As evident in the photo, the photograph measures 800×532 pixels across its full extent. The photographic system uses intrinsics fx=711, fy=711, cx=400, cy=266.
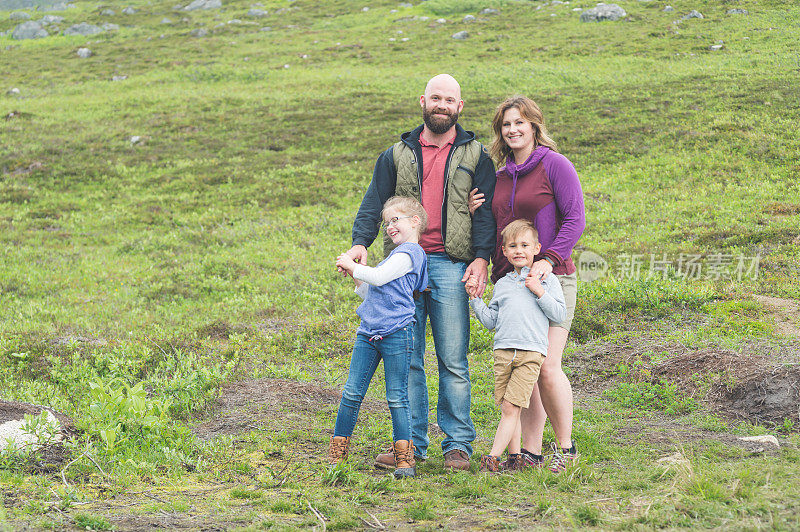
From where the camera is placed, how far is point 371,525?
4.05m

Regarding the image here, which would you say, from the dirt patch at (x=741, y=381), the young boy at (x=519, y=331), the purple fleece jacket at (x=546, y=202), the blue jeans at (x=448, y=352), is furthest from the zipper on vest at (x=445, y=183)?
A: the dirt patch at (x=741, y=381)

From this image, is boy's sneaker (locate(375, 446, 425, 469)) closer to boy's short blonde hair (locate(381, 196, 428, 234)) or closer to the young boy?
the young boy

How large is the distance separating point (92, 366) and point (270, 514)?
5.46m

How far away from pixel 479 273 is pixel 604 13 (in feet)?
127

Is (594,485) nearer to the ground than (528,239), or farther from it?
nearer to the ground

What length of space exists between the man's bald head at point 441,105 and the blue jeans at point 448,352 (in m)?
1.01

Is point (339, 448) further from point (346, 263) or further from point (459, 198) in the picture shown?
point (459, 198)

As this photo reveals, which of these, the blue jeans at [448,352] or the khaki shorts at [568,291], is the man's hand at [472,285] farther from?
the khaki shorts at [568,291]

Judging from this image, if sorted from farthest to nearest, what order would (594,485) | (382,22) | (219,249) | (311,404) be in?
(382,22)
(219,249)
(311,404)
(594,485)

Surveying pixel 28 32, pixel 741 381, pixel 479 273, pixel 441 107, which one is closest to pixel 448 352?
pixel 479 273

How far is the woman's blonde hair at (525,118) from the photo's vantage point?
5316 mm

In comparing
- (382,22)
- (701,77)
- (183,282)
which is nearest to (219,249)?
(183,282)

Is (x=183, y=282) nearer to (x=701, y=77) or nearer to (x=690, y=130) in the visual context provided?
(x=690, y=130)

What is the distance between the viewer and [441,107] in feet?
17.9
